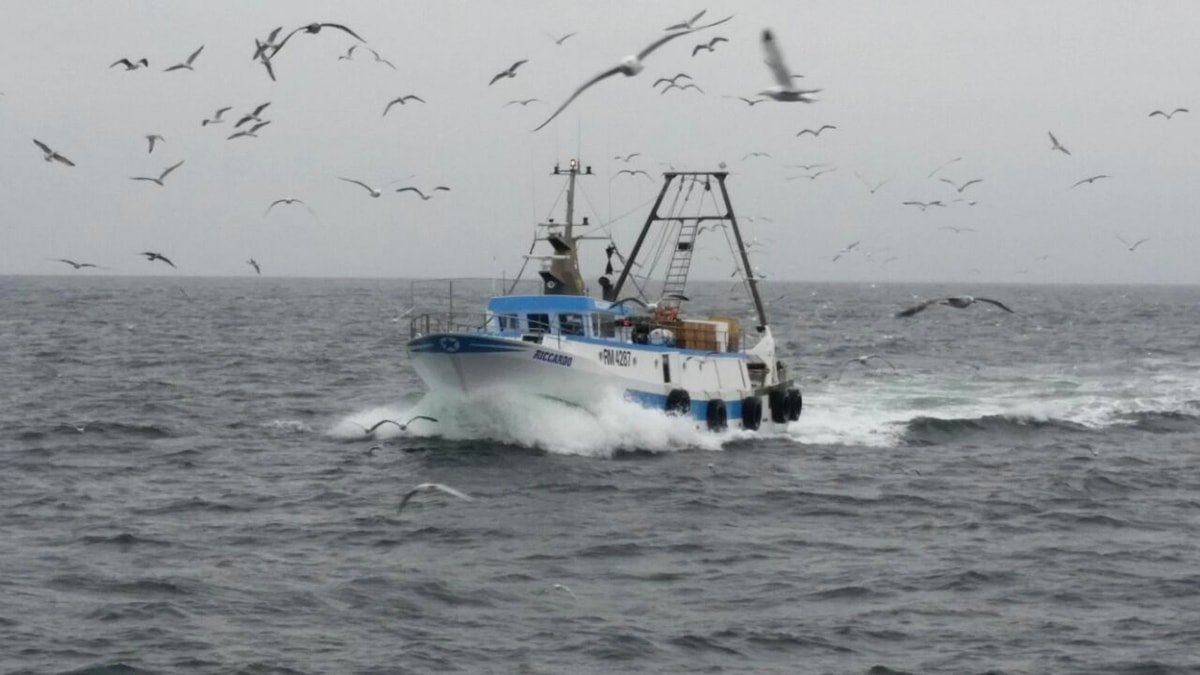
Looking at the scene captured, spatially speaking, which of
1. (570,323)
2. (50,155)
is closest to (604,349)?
(570,323)

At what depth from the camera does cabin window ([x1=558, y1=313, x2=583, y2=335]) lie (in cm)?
3591

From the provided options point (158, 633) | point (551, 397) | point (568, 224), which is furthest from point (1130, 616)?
point (568, 224)

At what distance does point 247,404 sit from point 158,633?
1088 inches

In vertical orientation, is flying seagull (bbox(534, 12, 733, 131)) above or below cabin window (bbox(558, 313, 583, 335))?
above

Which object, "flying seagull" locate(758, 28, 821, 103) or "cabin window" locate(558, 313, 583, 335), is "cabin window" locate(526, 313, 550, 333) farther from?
"flying seagull" locate(758, 28, 821, 103)

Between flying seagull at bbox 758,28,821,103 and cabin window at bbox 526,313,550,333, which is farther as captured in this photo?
cabin window at bbox 526,313,550,333

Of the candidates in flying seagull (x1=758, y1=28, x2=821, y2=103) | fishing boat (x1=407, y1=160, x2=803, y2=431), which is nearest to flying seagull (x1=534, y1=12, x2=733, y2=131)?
flying seagull (x1=758, y1=28, x2=821, y2=103)

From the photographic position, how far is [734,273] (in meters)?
42.2

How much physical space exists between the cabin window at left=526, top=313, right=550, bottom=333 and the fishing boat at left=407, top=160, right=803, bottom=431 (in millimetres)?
23

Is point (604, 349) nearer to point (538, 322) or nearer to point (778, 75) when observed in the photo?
point (538, 322)

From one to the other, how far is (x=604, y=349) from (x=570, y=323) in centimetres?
115

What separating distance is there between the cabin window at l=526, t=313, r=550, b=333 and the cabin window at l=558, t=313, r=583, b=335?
0.31 metres

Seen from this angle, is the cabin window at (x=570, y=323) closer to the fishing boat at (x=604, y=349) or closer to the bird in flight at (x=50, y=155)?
the fishing boat at (x=604, y=349)

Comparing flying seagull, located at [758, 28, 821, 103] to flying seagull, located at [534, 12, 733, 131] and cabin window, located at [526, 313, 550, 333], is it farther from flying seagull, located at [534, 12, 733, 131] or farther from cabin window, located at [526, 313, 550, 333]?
cabin window, located at [526, 313, 550, 333]
